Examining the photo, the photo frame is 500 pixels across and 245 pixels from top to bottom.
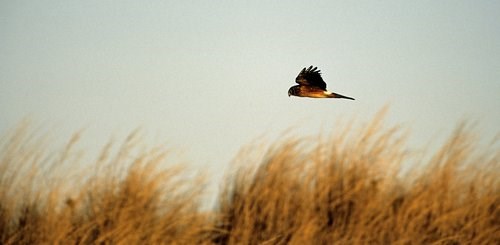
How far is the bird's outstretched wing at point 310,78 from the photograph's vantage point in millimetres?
4500

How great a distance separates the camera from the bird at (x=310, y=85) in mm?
4406

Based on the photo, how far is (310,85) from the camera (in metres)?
4.50

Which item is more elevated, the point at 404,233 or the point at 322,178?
the point at 322,178

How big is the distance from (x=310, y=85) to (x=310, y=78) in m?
0.08

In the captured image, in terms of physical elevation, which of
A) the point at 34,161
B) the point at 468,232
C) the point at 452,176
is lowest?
the point at 468,232

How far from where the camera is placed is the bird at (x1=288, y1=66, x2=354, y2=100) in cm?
441

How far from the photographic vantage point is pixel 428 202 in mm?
4691

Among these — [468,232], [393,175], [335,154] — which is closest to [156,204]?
[335,154]

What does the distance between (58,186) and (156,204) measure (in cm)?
60

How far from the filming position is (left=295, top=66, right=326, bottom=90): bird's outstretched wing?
14.8 ft

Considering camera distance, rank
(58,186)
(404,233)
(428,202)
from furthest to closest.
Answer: (428,202) < (404,233) < (58,186)

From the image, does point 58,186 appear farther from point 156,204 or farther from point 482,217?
point 482,217

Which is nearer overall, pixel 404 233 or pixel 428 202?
pixel 404 233

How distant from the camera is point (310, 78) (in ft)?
15.0
